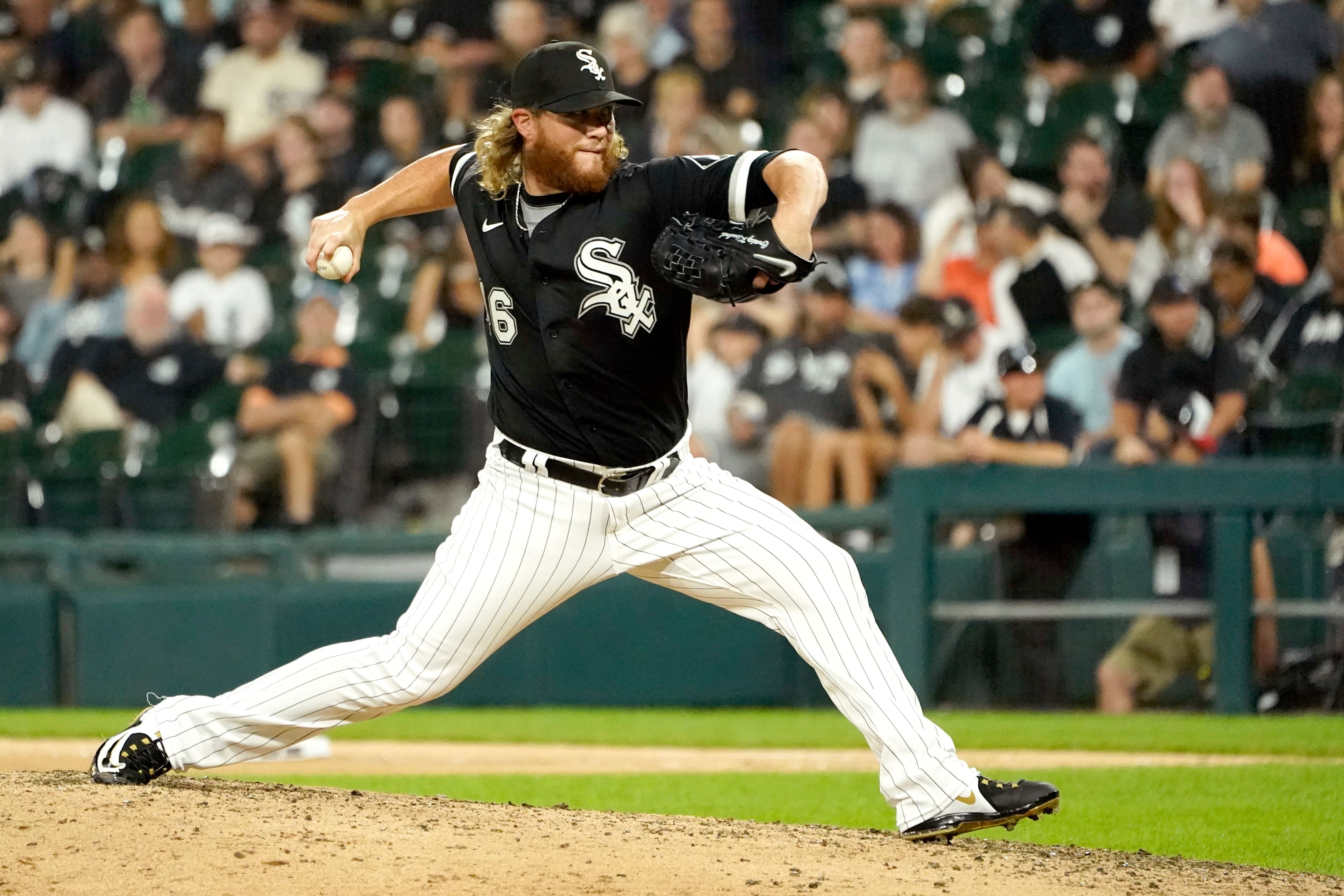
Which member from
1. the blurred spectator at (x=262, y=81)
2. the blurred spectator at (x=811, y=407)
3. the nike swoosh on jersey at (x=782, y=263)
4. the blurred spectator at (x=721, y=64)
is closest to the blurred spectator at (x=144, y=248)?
the blurred spectator at (x=262, y=81)

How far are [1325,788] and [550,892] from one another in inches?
115

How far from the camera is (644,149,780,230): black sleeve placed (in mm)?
3672

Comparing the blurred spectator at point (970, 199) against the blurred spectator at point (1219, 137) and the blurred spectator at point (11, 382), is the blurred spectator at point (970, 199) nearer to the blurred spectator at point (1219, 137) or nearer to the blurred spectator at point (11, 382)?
the blurred spectator at point (1219, 137)

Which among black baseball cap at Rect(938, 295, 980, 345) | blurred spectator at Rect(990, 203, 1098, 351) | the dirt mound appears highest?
blurred spectator at Rect(990, 203, 1098, 351)

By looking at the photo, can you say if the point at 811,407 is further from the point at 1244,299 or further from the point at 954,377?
the point at 1244,299

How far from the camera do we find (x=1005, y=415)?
25.8 ft

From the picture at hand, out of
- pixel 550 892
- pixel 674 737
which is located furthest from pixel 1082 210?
pixel 550 892

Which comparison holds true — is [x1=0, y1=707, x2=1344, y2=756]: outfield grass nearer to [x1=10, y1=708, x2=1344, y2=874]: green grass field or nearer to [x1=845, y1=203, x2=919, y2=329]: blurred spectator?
[x1=10, y1=708, x2=1344, y2=874]: green grass field

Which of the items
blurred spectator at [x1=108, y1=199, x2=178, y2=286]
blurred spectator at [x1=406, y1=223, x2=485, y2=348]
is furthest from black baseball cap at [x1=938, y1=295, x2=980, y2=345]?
blurred spectator at [x1=108, y1=199, x2=178, y2=286]

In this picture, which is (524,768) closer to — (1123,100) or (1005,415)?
(1005,415)

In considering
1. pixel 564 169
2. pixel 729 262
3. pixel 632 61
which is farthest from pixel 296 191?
pixel 729 262

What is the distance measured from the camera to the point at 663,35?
10820mm

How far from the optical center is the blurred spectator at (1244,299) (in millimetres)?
7992

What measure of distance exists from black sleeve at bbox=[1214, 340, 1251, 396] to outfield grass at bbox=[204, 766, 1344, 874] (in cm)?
224
